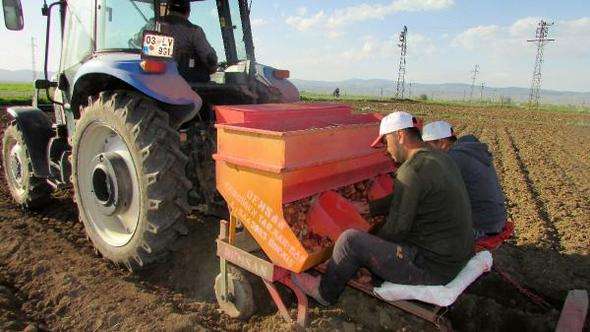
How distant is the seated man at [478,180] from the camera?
12.7 ft

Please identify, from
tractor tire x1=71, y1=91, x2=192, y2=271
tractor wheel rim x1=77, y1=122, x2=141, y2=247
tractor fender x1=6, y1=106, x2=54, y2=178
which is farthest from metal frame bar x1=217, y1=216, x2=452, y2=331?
tractor fender x1=6, y1=106, x2=54, y2=178

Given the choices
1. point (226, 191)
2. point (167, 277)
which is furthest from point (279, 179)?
point (167, 277)

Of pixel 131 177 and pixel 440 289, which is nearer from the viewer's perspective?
pixel 440 289

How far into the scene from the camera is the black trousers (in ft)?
9.53

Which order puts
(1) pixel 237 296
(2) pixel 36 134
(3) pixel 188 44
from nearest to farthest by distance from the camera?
(1) pixel 237 296 → (3) pixel 188 44 → (2) pixel 36 134

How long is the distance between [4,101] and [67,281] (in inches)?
692

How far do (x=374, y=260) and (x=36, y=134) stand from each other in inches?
169

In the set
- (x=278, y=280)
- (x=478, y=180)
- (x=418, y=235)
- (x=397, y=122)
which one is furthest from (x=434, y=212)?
(x=478, y=180)

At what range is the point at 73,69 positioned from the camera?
467 cm

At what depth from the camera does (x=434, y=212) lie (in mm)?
2893

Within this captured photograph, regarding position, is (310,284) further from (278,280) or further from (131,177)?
(131,177)

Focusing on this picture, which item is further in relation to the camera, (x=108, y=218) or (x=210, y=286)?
(x=108, y=218)

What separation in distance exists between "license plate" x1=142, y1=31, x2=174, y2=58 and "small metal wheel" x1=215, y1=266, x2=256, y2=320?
5.75ft

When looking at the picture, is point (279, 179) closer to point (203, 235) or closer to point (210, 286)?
point (210, 286)
